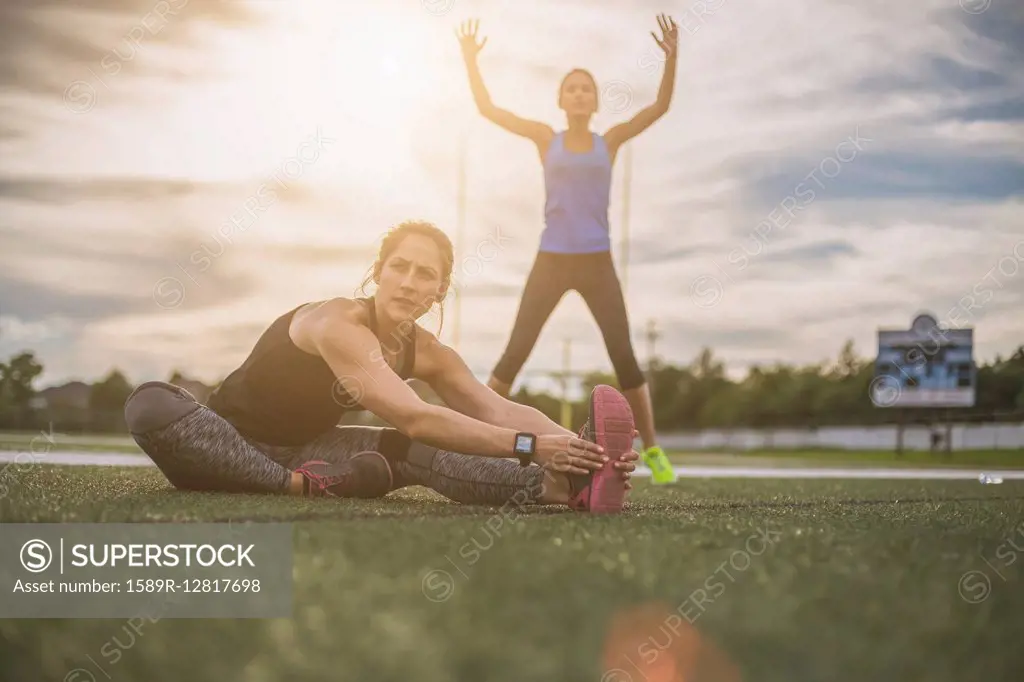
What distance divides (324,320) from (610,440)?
3.43 ft

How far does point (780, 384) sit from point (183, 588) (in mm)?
67094

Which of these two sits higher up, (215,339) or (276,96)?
(276,96)

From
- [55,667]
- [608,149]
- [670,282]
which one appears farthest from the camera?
[670,282]

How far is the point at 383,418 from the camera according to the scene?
2.85 m

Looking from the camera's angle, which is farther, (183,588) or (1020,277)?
(1020,277)

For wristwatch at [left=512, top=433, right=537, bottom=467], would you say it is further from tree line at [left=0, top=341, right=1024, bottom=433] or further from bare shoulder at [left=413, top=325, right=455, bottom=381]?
tree line at [left=0, top=341, right=1024, bottom=433]

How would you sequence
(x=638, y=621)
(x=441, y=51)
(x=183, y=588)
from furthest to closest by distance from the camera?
(x=441, y=51), (x=183, y=588), (x=638, y=621)

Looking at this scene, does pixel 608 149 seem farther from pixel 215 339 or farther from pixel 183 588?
pixel 183 588

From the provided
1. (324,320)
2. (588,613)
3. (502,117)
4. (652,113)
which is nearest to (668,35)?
(652,113)

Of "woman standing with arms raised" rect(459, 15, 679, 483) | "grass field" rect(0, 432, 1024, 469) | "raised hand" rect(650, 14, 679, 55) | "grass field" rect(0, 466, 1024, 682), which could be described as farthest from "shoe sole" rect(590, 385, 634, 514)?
"grass field" rect(0, 432, 1024, 469)

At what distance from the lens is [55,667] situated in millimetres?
1080

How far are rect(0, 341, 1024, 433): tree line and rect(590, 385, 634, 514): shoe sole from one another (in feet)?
74.6

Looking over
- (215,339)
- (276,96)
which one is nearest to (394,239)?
(215,339)

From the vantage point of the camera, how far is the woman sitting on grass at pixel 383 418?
2.74 meters
